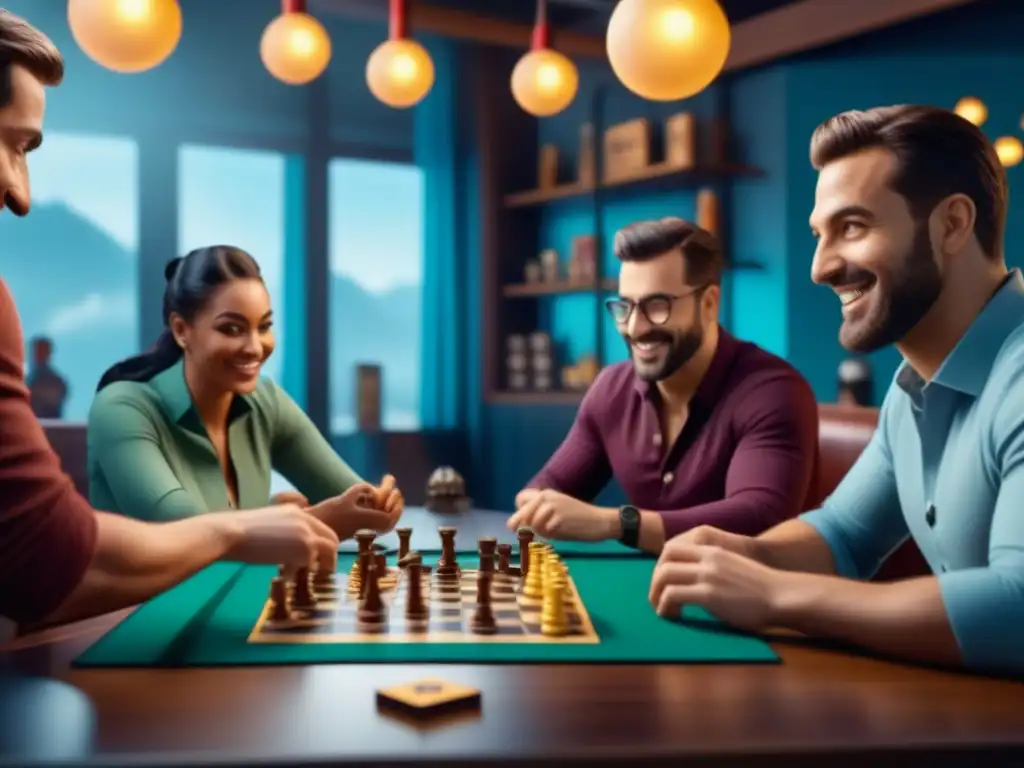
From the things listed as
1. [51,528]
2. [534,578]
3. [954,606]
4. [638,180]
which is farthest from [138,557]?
[638,180]

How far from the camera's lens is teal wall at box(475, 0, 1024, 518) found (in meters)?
5.44

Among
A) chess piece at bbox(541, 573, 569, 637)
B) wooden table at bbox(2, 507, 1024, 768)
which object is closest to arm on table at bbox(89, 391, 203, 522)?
wooden table at bbox(2, 507, 1024, 768)

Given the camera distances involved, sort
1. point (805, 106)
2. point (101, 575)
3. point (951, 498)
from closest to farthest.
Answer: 1. point (101, 575)
2. point (951, 498)
3. point (805, 106)

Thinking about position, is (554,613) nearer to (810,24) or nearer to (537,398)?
(810,24)

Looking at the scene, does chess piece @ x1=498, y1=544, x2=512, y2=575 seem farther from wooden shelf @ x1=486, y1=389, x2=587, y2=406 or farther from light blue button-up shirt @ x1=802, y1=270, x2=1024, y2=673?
wooden shelf @ x1=486, y1=389, x2=587, y2=406

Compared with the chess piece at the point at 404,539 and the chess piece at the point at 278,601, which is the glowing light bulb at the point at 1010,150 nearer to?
the chess piece at the point at 404,539

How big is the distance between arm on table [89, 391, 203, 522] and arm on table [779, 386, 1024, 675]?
129 cm

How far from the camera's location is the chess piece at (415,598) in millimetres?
1568

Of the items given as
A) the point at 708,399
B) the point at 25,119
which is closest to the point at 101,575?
the point at 25,119

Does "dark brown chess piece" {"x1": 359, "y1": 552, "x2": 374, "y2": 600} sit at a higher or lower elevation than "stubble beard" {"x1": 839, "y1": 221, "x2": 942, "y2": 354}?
lower

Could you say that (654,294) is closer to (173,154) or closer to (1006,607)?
(1006,607)

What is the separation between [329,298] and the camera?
6812 millimetres

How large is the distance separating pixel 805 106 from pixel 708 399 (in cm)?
349

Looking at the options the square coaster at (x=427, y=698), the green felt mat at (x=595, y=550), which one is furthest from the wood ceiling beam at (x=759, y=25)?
the square coaster at (x=427, y=698)
